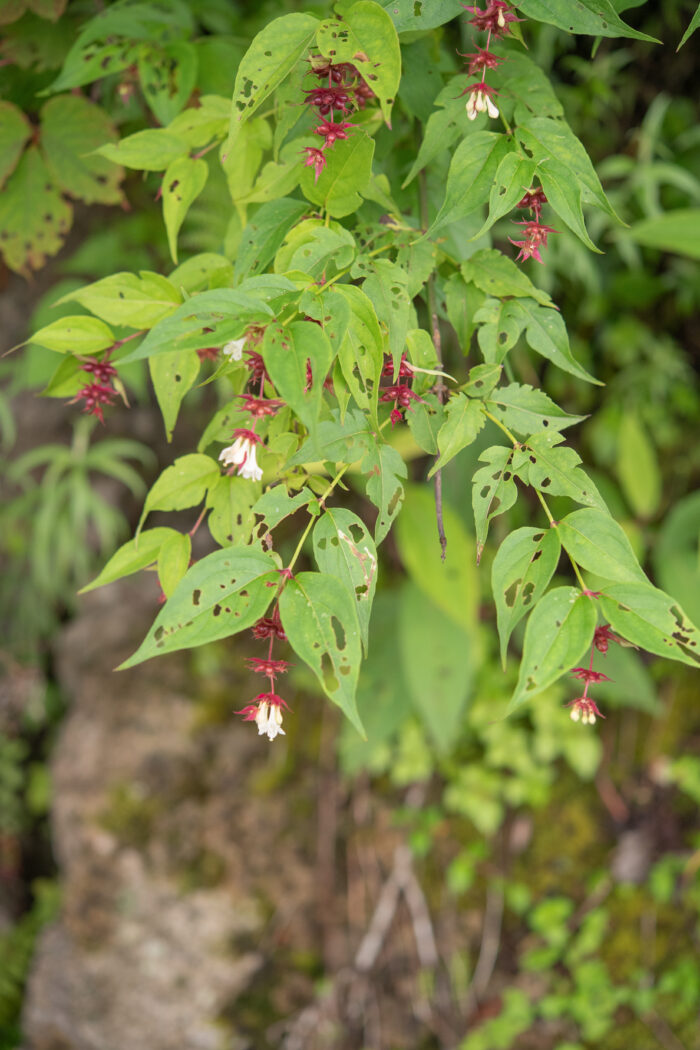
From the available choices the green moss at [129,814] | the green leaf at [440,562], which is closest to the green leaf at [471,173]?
the green leaf at [440,562]

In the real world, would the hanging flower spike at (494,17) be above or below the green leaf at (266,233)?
above

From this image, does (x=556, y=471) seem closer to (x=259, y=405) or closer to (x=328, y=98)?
(x=259, y=405)

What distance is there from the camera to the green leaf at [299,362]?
487 mm

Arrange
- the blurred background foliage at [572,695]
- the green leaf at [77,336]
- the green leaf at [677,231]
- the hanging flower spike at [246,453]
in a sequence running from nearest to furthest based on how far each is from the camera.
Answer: the hanging flower spike at [246,453]
the green leaf at [77,336]
the green leaf at [677,231]
the blurred background foliage at [572,695]

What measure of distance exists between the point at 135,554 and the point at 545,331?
1.39 feet

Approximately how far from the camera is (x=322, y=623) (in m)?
0.56

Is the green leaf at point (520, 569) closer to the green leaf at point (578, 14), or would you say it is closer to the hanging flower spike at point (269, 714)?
the hanging flower spike at point (269, 714)

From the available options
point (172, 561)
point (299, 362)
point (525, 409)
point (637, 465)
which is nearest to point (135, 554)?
point (172, 561)

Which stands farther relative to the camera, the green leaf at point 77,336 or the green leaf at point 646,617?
the green leaf at point 77,336

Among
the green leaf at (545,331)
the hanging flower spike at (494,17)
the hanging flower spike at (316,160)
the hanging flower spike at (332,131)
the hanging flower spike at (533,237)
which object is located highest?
the hanging flower spike at (494,17)

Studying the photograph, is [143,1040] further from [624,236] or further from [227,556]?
[624,236]

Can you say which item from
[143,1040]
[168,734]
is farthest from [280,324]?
[143,1040]

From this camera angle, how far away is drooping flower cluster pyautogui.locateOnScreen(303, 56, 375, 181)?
24.5 inches

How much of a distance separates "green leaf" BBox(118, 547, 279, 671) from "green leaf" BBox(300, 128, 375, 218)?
0.31 meters
